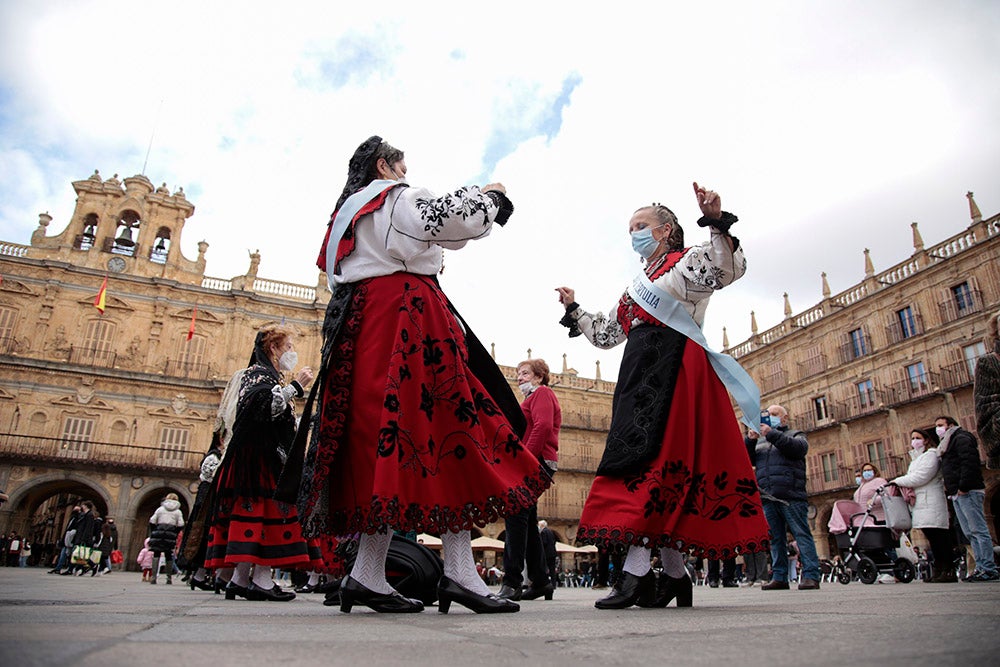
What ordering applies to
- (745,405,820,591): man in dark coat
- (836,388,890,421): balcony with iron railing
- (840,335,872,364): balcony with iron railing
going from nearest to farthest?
1. (745,405,820,591): man in dark coat
2. (836,388,890,421): balcony with iron railing
3. (840,335,872,364): balcony with iron railing

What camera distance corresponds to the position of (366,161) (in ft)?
9.82

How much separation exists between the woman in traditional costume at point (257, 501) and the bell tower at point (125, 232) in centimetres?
2695

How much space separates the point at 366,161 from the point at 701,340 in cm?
183

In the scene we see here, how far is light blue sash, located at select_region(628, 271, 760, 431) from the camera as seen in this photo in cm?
314

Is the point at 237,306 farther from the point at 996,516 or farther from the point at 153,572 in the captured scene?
the point at 996,516

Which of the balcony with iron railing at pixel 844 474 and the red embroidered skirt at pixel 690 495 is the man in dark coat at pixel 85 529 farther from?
the balcony with iron railing at pixel 844 474

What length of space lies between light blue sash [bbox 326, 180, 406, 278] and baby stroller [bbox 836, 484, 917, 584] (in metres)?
6.96

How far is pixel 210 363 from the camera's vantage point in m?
27.0

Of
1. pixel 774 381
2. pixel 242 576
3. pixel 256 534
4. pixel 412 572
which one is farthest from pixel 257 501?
pixel 774 381

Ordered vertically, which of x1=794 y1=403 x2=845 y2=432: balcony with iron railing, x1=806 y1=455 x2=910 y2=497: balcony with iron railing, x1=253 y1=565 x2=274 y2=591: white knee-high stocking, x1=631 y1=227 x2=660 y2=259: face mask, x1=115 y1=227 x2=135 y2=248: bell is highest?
x1=115 y1=227 x2=135 y2=248: bell

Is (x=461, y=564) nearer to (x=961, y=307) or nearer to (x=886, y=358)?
(x=961, y=307)

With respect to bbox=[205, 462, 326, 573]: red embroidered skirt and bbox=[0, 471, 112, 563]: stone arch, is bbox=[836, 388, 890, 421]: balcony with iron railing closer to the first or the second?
bbox=[205, 462, 326, 573]: red embroidered skirt

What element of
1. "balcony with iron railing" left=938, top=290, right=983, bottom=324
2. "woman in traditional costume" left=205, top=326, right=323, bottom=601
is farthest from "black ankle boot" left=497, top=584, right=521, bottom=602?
"balcony with iron railing" left=938, top=290, right=983, bottom=324

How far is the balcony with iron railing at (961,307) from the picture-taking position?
21156 mm
